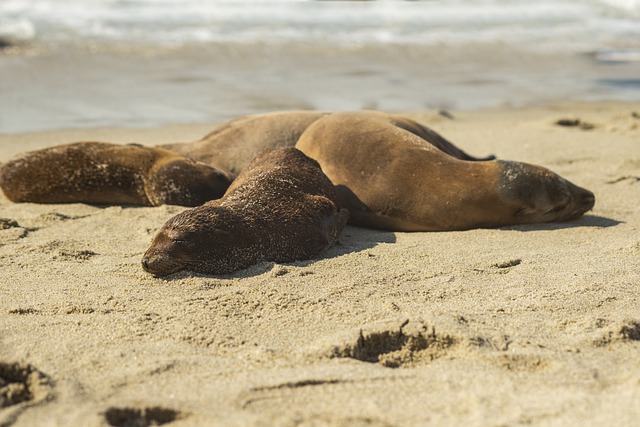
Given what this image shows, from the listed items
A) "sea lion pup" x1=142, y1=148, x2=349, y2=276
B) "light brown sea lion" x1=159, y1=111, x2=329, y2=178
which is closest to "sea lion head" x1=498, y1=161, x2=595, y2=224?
"sea lion pup" x1=142, y1=148, x2=349, y2=276

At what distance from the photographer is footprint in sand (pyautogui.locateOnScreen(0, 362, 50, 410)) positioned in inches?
120

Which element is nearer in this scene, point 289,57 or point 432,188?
point 432,188

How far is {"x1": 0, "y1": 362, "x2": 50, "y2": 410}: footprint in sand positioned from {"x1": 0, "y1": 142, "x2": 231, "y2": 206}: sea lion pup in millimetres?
2757

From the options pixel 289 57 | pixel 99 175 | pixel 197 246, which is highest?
pixel 197 246

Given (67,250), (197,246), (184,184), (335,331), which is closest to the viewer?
(335,331)

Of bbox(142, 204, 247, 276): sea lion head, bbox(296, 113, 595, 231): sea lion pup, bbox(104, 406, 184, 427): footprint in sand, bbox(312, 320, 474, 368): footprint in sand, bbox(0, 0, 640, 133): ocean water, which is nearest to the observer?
bbox(104, 406, 184, 427): footprint in sand

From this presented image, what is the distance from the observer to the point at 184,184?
5.90 metres

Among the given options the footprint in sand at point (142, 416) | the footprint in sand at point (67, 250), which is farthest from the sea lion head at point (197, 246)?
the footprint in sand at point (142, 416)

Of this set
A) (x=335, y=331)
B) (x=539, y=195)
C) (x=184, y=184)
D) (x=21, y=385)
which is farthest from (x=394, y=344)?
(x=184, y=184)

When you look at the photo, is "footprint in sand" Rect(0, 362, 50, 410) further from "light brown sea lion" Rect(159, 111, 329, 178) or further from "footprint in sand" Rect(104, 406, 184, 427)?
"light brown sea lion" Rect(159, 111, 329, 178)

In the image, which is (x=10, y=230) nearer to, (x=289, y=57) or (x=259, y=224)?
(x=259, y=224)

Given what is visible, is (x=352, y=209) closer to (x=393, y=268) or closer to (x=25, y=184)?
(x=393, y=268)

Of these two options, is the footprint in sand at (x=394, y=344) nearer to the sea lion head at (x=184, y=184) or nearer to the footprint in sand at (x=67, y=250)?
the footprint in sand at (x=67, y=250)

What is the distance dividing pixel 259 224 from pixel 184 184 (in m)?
1.44
